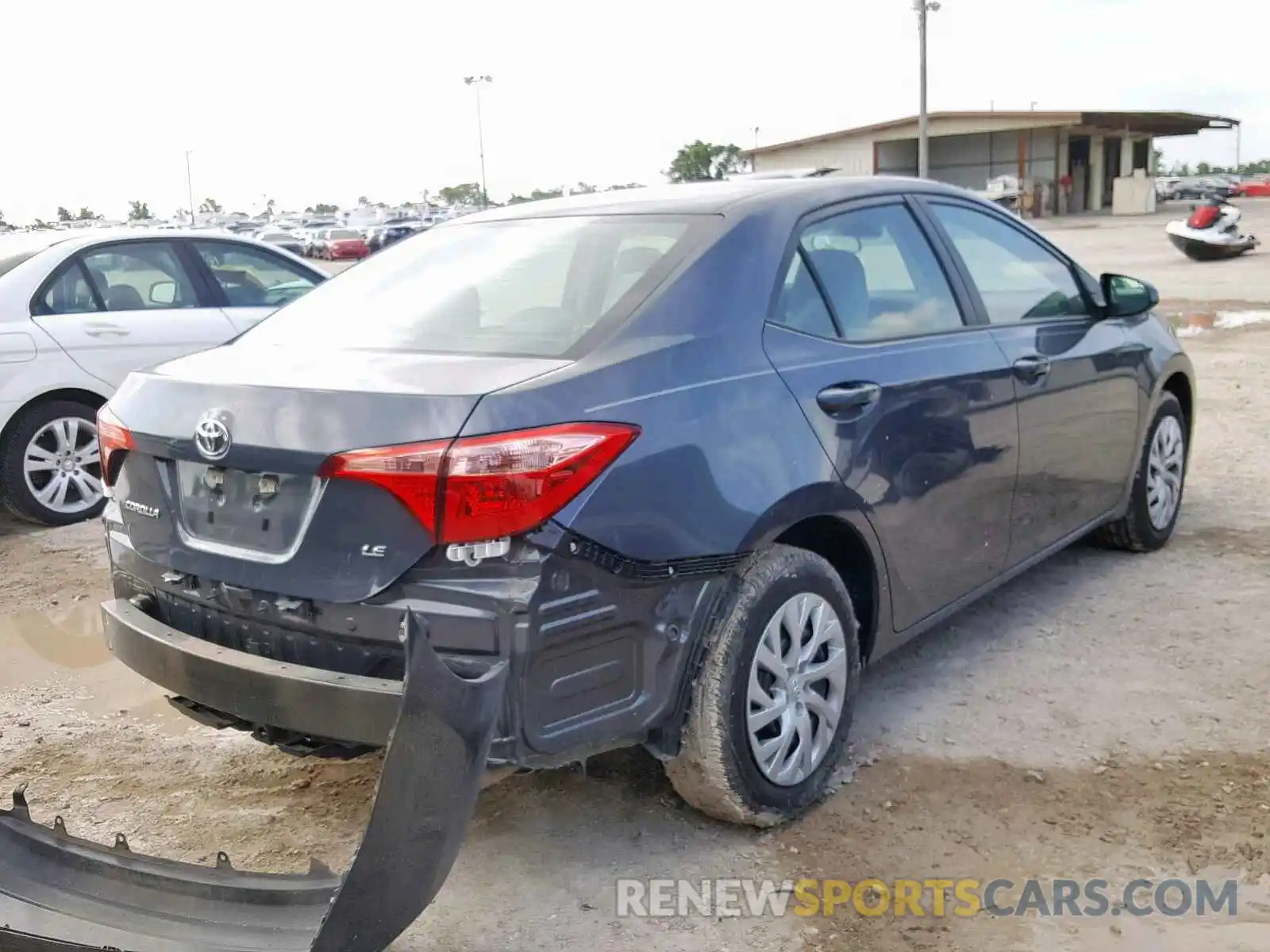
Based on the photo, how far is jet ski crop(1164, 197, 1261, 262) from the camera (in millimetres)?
22125

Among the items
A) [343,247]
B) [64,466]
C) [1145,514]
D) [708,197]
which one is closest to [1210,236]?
[1145,514]

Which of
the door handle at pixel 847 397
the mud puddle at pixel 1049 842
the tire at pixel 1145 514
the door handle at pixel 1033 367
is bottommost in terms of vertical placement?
the mud puddle at pixel 1049 842

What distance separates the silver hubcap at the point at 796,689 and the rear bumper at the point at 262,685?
96cm

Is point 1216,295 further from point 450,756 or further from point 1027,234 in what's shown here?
point 450,756

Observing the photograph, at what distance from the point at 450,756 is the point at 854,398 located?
5.09ft

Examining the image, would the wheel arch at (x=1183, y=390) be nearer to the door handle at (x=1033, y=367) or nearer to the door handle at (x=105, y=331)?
the door handle at (x=1033, y=367)

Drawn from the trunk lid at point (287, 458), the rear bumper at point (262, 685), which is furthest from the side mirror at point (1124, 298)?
the rear bumper at point (262, 685)

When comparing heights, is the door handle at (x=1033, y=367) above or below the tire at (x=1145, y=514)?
above

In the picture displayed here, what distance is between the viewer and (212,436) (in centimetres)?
280

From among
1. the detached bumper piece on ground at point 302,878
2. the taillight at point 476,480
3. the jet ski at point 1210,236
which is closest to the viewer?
the detached bumper piece on ground at point 302,878

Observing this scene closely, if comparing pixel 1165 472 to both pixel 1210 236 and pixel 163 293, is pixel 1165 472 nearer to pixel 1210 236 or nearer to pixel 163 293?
pixel 163 293

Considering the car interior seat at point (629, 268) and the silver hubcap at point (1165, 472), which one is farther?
the silver hubcap at point (1165, 472)

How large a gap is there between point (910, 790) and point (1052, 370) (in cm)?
168

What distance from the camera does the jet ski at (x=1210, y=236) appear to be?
2212 centimetres
